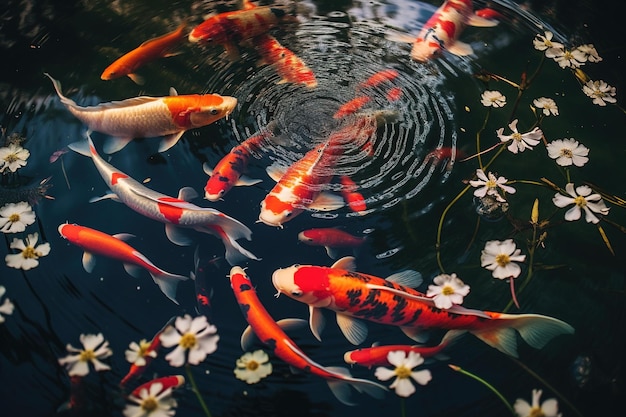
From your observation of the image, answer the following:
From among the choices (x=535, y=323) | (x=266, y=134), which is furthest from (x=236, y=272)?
(x=535, y=323)

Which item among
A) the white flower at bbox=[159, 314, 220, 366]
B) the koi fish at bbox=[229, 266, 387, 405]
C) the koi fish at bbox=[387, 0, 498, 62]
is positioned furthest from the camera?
the koi fish at bbox=[387, 0, 498, 62]

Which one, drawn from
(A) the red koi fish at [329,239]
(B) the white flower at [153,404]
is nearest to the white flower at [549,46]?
(A) the red koi fish at [329,239]

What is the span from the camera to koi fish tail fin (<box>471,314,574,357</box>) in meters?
1.76

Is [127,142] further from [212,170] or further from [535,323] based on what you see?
[535,323]

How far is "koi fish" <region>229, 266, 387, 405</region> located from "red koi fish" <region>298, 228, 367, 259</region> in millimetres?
250

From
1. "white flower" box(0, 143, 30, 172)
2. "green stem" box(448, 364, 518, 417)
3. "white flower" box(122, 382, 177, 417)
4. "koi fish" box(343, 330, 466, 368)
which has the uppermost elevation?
"white flower" box(0, 143, 30, 172)

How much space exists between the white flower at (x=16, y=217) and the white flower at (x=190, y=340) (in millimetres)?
658

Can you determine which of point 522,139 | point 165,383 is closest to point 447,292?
point 522,139

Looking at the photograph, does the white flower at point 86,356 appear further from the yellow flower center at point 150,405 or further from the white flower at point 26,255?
the white flower at point 26,255

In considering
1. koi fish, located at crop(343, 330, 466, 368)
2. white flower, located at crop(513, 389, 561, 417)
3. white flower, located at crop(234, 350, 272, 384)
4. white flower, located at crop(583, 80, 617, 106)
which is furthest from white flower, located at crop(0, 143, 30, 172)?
white flower, located at crop(583, 80, 617, 106)

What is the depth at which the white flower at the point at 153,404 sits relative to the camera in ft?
5.29

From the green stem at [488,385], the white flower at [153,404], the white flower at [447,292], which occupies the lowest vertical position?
the green stem at [488,385]

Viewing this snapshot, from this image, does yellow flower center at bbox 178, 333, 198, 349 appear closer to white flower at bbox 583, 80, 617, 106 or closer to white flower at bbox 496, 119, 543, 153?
white flower at bbox 496, 119, 543, 153

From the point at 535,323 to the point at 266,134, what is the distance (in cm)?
118
